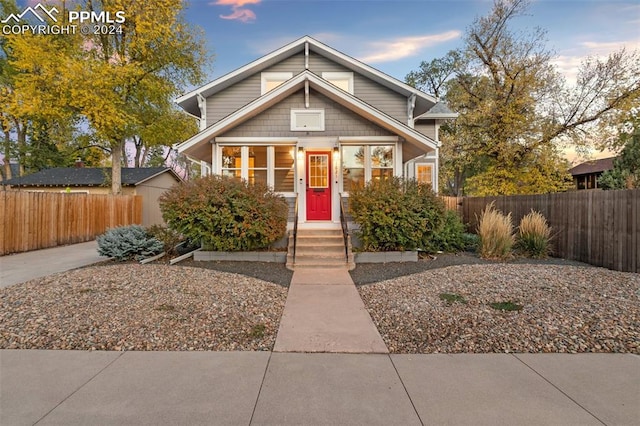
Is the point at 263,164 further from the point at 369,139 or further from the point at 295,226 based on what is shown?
the point at 369,139

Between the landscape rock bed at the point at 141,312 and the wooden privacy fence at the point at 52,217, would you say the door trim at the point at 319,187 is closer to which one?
the landscape rock bed at the point at 141,312

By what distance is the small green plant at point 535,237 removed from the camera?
8330mm

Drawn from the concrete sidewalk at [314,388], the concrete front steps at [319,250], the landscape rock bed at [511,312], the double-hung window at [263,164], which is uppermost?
the double-hung window at [263,164]

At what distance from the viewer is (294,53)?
12273mm

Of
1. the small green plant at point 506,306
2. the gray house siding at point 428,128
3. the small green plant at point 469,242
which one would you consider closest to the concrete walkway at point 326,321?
the small green plant at point 506,306

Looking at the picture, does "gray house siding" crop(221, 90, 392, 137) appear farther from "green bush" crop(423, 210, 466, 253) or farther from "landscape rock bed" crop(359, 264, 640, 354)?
"landscape rock bed" crop(359, 264, 640, 354)

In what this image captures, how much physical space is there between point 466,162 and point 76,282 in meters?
19.6

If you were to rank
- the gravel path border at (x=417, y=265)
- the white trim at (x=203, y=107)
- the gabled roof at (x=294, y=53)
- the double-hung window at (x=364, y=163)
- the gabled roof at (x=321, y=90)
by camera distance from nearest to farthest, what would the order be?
1. the gravel path border at (x=417, y=265)
2. the gabled roof at (x=321, y=90)
3. the double-hung window at (x=364, y=163)
4. the gabled roof at (x=294, y=53)
5. the white trim at (x=203, y=107)

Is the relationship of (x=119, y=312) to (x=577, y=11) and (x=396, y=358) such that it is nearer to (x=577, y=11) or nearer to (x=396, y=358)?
(x=396, y=358)

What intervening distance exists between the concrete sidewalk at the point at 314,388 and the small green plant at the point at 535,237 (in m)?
5.81

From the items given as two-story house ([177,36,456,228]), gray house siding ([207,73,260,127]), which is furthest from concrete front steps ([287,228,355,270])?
gray house siding ([207,73,260,127])

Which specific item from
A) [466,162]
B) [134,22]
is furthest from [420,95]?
[134,22]

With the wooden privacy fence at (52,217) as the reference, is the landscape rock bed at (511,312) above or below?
below
